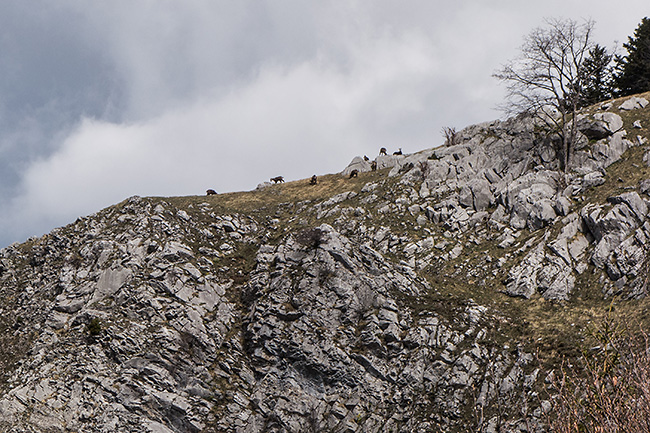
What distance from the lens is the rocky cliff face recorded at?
27.0m

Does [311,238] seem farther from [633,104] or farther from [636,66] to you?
[636,66]

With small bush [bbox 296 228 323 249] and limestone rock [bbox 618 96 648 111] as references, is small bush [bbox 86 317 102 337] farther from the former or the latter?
limestone rock [bbox 618 96 648 111]

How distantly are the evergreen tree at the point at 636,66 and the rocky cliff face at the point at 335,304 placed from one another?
Result: 49.7 feet

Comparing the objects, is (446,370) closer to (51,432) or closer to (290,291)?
(290,291)

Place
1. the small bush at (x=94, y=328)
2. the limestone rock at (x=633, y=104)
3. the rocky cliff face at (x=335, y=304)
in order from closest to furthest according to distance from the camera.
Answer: the rocky cliff face at (x=335, y=304)
the small bush at (x=94, y=328)
the limestone rock at (x=633, y=104)

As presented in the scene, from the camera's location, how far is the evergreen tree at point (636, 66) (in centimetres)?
5653

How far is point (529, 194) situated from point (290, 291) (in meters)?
21.8

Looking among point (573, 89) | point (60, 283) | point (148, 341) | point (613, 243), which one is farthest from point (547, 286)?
point (60, 283)

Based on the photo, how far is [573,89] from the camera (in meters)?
44.1

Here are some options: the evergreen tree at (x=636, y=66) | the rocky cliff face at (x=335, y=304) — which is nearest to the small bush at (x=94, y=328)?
the rocky cliff face at (x=335, y=304)

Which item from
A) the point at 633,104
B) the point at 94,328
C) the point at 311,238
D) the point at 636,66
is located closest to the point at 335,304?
the point at 311,238

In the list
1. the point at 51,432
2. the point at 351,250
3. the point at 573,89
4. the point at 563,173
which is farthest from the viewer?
the point at 573,89

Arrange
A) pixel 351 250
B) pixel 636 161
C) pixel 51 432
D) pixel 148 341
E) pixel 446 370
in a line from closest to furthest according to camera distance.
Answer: pixel 51 432 < pixel 446 370 < pixel 148 341 < pixel 351 250 < pixel 636 161

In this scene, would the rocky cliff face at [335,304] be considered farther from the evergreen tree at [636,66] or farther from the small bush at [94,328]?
the evergreen tree at [636,66]
